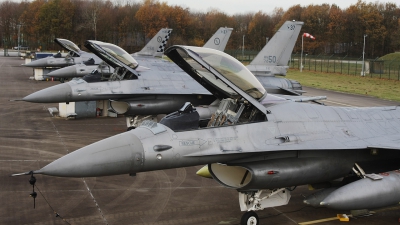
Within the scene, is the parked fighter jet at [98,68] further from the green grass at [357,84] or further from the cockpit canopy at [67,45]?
the green grass at [357,84]

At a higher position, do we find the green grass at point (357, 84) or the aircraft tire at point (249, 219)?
the green grass at point (357, 84)

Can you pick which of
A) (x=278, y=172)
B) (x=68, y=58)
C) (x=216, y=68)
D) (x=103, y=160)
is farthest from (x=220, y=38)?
(x=103, y=160)

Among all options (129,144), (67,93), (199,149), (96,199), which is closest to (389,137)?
(199,149)

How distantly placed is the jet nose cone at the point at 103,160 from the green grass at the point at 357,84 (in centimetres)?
2567

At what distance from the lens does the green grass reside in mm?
32938

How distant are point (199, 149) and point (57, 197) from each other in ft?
14.0

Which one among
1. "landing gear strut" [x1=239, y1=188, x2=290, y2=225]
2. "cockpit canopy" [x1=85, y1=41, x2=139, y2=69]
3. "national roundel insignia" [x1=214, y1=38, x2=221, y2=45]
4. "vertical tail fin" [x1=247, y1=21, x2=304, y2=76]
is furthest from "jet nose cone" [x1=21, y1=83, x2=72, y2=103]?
"national roundel insignia" [x1=214, y1=38, x2=221, y2=45]

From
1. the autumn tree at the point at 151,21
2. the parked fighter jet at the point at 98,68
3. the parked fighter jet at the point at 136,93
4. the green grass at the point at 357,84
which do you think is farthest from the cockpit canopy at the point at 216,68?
the autumn tree at the point at 151,21

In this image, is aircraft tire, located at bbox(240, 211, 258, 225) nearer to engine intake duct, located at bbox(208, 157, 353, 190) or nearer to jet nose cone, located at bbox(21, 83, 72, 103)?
engine intake duct, located at bbox(208, 157, 353, 190)

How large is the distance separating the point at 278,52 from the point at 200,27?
66148mm

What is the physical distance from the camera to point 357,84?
1551 inches

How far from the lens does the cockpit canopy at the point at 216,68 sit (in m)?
8.45

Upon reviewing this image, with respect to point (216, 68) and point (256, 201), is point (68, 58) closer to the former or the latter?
point (216, 68)

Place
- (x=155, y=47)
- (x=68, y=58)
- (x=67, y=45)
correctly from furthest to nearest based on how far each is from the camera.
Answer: (x=68, y=58) < (x=67, y=45) < (x=155, y=47)
